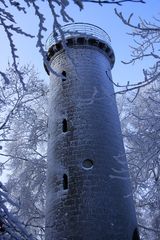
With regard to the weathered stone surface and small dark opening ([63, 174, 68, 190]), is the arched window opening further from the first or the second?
small dark opening ([63, 174, 68, 190])

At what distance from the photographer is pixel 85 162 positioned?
484 inches

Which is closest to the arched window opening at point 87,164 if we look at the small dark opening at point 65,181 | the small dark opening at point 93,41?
the small dark opening at point 65,181

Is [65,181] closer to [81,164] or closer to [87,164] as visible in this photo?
[81,164]

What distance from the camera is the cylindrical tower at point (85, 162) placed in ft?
36.1

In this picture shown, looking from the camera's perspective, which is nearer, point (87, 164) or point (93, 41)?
point (87, 164)

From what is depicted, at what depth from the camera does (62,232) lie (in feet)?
Result: 36.6

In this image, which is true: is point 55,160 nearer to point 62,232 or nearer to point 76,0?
point 62,232

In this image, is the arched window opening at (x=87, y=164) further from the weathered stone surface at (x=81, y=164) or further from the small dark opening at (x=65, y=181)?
the small dark opening at (x=65, y=181)

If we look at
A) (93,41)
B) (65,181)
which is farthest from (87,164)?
(93,41)

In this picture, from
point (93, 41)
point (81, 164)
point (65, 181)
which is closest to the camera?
point (81, 164)

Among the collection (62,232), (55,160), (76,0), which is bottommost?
(76,0)

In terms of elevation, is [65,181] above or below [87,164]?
below

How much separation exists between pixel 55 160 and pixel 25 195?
7001mm

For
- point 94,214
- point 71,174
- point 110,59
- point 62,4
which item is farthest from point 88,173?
point 62,4
